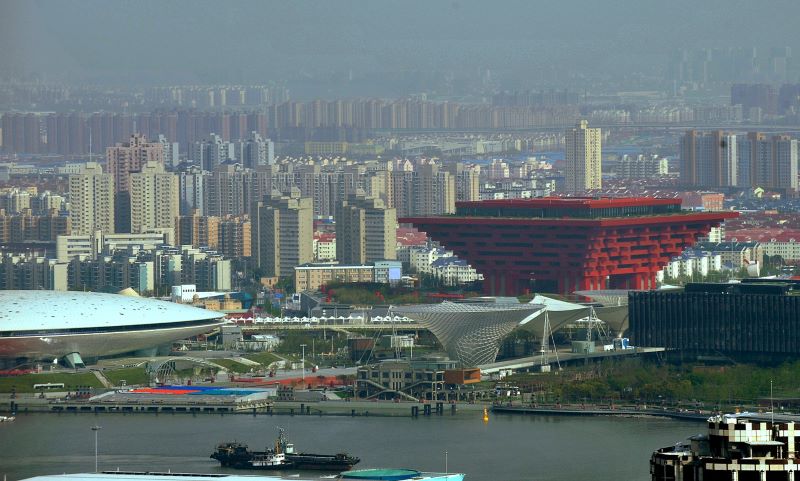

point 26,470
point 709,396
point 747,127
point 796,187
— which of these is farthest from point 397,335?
point 747,127

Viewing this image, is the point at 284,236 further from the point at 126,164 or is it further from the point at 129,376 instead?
the point at 129,376

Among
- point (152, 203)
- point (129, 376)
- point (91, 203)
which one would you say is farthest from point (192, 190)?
point (129, 376)

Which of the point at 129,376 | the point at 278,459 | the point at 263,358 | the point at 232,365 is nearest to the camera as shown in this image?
the point at 278,459

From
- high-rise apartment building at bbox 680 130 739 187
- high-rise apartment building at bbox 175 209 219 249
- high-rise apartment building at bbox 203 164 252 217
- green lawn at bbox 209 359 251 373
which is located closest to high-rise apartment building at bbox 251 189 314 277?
high-rise apartment building at bbox 175 209 219 249

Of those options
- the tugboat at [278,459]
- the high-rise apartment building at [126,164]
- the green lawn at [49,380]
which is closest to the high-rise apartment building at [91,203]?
the high-rise apartment building at [126,164]

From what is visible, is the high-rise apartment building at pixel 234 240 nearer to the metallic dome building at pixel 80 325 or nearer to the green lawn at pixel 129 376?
the metallic dome building at pixel 80 325

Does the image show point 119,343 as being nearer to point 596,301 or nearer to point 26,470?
point 596,301
